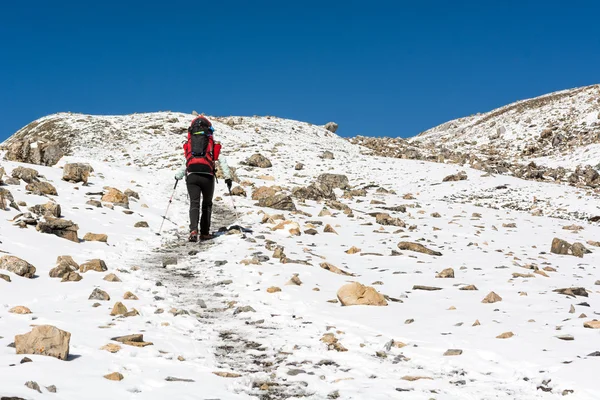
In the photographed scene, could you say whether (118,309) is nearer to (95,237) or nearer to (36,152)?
(95,237)

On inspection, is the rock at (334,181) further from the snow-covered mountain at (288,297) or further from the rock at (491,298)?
the rock at (491,298)

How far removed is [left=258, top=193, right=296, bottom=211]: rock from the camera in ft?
66.3

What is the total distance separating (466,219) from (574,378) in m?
15.9

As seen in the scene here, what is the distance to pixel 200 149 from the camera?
1506 cm

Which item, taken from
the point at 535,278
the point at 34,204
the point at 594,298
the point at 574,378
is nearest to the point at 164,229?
the point at 34,204

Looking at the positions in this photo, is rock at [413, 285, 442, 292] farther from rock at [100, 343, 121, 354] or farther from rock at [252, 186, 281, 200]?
rock at [252, 186, 281, 200]

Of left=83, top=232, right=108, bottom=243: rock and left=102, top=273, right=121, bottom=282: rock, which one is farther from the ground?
left=83, top=232, right=108, bottom=243: rock

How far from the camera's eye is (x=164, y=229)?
16266 mm

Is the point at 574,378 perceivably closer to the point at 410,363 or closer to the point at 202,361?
the point at 410,363

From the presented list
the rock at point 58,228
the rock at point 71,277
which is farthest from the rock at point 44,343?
the rock at point 58,228

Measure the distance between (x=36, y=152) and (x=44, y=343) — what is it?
20413 mm

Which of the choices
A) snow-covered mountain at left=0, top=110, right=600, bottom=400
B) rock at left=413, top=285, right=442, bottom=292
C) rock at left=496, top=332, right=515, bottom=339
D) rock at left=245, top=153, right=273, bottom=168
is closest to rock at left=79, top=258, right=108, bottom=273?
snow-covered mountain at left=0, top=110, right=600, bottom=400

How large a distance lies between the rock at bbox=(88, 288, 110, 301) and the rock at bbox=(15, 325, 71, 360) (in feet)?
8.85

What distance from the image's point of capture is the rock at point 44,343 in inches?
206
